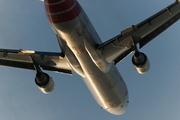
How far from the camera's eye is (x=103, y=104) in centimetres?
1939

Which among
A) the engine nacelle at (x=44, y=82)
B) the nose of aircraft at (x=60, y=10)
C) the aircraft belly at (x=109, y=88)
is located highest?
the nose of aircraft at (x=60, y=10)

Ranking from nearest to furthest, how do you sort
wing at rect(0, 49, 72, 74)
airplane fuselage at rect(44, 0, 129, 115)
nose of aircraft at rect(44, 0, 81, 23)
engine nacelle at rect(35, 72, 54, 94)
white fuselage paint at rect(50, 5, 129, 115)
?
nose of aircraft at rect(44, 0, 81, 23), airplane fuselage at rect(44, 0, 129, 115), white fuselage paint at rect(50, 5, 129, 115), wing at rect(0, 49, 72, 74), engine nacelle at rect(35, 72, 54, 94)

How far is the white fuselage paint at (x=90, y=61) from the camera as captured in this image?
13.1 metres

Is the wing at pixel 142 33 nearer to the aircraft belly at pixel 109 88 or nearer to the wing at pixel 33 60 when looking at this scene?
the aircraft belly at pixel 109 88

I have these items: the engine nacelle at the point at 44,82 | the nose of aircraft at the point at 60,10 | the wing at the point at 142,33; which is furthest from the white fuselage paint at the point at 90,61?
the engine nacelle at the point at 44,82

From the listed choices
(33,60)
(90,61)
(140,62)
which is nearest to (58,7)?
(90,61)

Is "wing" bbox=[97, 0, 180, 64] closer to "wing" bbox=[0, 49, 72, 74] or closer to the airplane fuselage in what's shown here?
the airplane fuselage

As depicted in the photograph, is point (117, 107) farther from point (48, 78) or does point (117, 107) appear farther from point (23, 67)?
point (23, 67)

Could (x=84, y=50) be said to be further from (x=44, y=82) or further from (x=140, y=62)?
(x=44, y=82)

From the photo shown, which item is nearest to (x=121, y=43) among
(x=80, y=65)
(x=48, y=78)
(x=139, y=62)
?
(x=139, y=62)

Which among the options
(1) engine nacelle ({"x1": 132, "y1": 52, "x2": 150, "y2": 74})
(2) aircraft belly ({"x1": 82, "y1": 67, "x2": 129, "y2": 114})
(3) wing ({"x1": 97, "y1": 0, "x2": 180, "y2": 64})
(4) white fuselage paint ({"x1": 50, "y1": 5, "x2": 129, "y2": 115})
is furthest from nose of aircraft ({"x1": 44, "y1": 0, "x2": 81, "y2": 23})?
(1) engine nacelle ({"x1": 132, "y1": 52, "x2": 150, "y2": 74})

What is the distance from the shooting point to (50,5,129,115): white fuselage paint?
13.1 meters

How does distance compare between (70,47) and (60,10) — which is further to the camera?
(70,47)

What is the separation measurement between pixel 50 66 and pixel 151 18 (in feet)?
31.1
